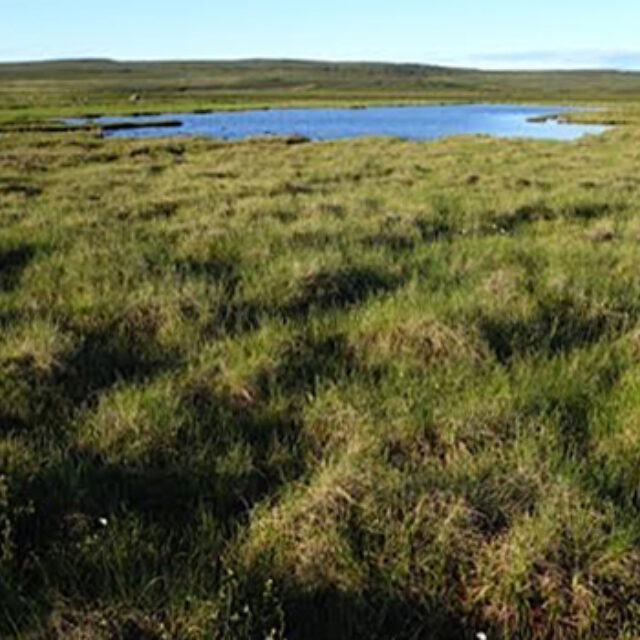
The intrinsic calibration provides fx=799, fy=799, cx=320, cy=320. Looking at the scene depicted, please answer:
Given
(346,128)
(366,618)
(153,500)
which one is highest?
(346,128)

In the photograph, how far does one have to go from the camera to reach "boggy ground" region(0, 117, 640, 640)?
11.7 ft

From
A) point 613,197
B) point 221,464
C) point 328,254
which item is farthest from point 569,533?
point 613,197

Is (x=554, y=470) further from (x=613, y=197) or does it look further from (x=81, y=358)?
(x=613, y=197)

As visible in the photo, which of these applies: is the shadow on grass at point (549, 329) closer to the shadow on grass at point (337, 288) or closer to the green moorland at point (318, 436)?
the green moorland at point (318, 436)

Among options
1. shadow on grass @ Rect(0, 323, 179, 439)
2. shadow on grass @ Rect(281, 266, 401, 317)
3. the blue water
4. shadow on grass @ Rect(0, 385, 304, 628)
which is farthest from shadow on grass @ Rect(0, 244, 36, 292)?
the blue water

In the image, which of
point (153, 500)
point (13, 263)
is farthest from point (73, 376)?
point (13, 263)

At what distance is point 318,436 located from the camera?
512 centimetres

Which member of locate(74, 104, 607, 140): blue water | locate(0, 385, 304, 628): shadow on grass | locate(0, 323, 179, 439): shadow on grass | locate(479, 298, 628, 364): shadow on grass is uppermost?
locate(74, 104, 607, 140): blue water

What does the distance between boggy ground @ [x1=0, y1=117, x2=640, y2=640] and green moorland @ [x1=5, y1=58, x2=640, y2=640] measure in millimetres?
18

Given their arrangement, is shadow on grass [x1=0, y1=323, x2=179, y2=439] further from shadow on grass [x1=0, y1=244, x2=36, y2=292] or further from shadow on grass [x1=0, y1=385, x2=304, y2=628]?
shadow on grass [x1=0, y1=244, x2=36, y2=292]

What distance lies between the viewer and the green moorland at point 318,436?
11.7ft

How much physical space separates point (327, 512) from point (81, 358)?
3.22 m

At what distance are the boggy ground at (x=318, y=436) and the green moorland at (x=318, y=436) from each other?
18 millimetres

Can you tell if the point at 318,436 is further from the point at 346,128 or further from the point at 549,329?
the point at 346,128
